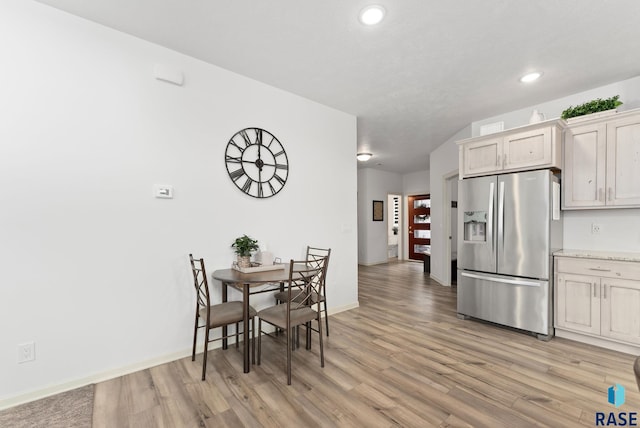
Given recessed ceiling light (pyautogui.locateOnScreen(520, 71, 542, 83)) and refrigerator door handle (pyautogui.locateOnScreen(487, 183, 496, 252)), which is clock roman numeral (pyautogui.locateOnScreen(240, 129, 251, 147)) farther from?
recessed ceiling light (pyautogui.locateOnScreen(520, 71, 542, 83))

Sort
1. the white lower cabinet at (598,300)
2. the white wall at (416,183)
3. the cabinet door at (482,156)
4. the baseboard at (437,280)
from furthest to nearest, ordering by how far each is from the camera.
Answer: the white wall at (416,183) → the baseboard at (437,280) → the cabinet door at (482,156) → the white lower cabinet at (598,300)

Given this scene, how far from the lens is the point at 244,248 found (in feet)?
9.24

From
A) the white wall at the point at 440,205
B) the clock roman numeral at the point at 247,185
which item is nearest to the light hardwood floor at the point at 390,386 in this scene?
the clock roman numeral at the point at 247,185

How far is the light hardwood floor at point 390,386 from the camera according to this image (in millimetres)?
1839

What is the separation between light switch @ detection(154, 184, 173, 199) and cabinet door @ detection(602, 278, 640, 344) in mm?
4242

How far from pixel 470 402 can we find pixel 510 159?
263 centimetres

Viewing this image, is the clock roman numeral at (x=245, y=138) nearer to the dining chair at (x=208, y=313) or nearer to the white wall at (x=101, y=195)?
the white wall at (x=101, y=195)

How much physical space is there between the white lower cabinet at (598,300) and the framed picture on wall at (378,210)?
17.4ft

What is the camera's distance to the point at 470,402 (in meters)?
1.99

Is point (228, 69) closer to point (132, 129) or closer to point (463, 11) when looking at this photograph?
point (132, 129)

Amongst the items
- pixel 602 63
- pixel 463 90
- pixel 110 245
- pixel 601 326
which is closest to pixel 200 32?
pixel 110 245

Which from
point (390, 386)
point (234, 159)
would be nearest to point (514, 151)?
point (390, 386)

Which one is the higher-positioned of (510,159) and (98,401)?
(510,159)

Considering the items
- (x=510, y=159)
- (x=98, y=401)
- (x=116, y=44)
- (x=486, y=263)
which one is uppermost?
(x=116, y=44)
